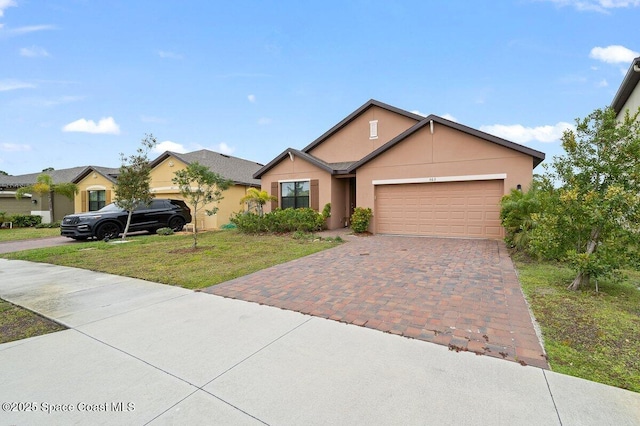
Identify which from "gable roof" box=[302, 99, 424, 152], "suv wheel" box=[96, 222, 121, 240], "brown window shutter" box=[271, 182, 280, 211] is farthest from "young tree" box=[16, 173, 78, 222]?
"gable roof" box=[302, 99, 424, 152]

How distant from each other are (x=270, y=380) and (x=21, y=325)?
3.89m

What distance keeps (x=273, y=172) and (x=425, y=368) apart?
555 inches

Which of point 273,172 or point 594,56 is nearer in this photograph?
point 594,56

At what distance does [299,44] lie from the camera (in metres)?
14.8

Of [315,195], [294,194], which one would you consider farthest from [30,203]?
[315,195]

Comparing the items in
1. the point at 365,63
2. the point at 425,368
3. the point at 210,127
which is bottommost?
the point at 425,368

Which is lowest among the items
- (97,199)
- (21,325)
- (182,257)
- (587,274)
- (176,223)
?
(21,325)

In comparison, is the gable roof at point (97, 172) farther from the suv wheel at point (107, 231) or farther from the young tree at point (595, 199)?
the young tree at point (595, 199)

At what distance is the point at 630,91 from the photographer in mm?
10617

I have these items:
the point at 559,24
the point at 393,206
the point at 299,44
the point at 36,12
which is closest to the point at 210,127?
the point at 299,44

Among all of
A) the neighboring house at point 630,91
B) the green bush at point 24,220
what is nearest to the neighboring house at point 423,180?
the neighboring house at point 630,91

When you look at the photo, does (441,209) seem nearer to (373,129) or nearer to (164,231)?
(373,129)

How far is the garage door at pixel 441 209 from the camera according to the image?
11.1 meters

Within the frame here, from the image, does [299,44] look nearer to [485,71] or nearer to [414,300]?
[485,71]
